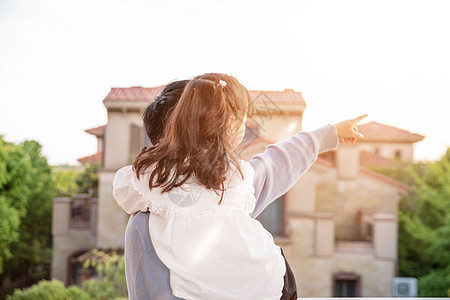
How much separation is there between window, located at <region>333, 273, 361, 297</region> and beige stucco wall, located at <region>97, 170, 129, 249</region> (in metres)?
2.72

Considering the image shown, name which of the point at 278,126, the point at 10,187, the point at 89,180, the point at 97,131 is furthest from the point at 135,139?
the point at 278,126

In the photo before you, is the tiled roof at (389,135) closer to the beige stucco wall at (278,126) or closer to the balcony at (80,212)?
the beige stucco wall at (278,126)

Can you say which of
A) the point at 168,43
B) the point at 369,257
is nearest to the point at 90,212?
the point at 168,43

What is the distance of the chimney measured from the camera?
228 inches

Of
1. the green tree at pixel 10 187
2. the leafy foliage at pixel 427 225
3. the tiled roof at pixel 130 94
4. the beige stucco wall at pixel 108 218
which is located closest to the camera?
the green tree at pixel 10 187

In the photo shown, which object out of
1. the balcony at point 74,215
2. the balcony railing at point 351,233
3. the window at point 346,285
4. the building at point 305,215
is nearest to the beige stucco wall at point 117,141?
the building at point 305,215

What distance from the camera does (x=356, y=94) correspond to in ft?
13.2

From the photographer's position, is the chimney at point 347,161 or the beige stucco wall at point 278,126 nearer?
the beige stucco wall at point 278,126

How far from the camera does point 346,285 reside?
5621 millimetres

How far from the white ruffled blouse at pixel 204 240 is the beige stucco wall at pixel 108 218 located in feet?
17.1

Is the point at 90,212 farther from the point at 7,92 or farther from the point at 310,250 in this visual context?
the point at 310,250

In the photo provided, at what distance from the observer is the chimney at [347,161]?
5781mm

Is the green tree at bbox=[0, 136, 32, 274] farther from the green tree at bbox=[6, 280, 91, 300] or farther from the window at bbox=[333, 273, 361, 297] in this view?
the window at bbox=[333, 273, 361, 297]

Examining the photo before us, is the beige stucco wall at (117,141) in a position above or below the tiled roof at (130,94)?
below
